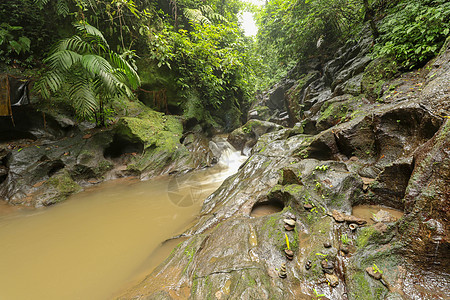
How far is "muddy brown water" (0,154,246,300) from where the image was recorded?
2.06 m

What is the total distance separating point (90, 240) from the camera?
2.82 m

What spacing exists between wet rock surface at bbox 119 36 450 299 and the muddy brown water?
587 mm

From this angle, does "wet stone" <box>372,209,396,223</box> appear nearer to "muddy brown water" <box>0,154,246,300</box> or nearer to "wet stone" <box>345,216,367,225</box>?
"wet stone" <box>345,216,367,225</box>

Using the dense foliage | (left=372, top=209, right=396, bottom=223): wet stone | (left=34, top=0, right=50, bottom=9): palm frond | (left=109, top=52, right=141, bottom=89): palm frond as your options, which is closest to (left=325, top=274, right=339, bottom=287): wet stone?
(left=372, top=209, right=396, bottom=223): wet stone

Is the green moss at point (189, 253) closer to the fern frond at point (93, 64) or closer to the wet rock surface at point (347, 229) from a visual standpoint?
the wet rock surface at point (347, 229)

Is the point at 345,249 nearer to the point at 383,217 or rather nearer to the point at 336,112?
the point at 383,217

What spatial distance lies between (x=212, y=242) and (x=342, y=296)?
136 cm

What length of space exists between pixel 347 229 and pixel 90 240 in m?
3.71

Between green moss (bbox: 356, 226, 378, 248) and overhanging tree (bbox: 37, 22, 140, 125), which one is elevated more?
overhanging tree (bbox: 37, 22, 140, 125)

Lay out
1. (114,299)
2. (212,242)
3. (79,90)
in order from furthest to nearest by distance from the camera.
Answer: (79,90)
(212,242)
(114,299)

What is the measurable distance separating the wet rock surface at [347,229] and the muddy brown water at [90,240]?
0.59m

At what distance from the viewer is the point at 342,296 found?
1335mm

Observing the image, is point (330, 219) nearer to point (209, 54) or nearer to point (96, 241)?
point (96, 241)

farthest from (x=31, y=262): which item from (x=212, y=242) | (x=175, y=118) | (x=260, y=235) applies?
(x=175, y=118)
